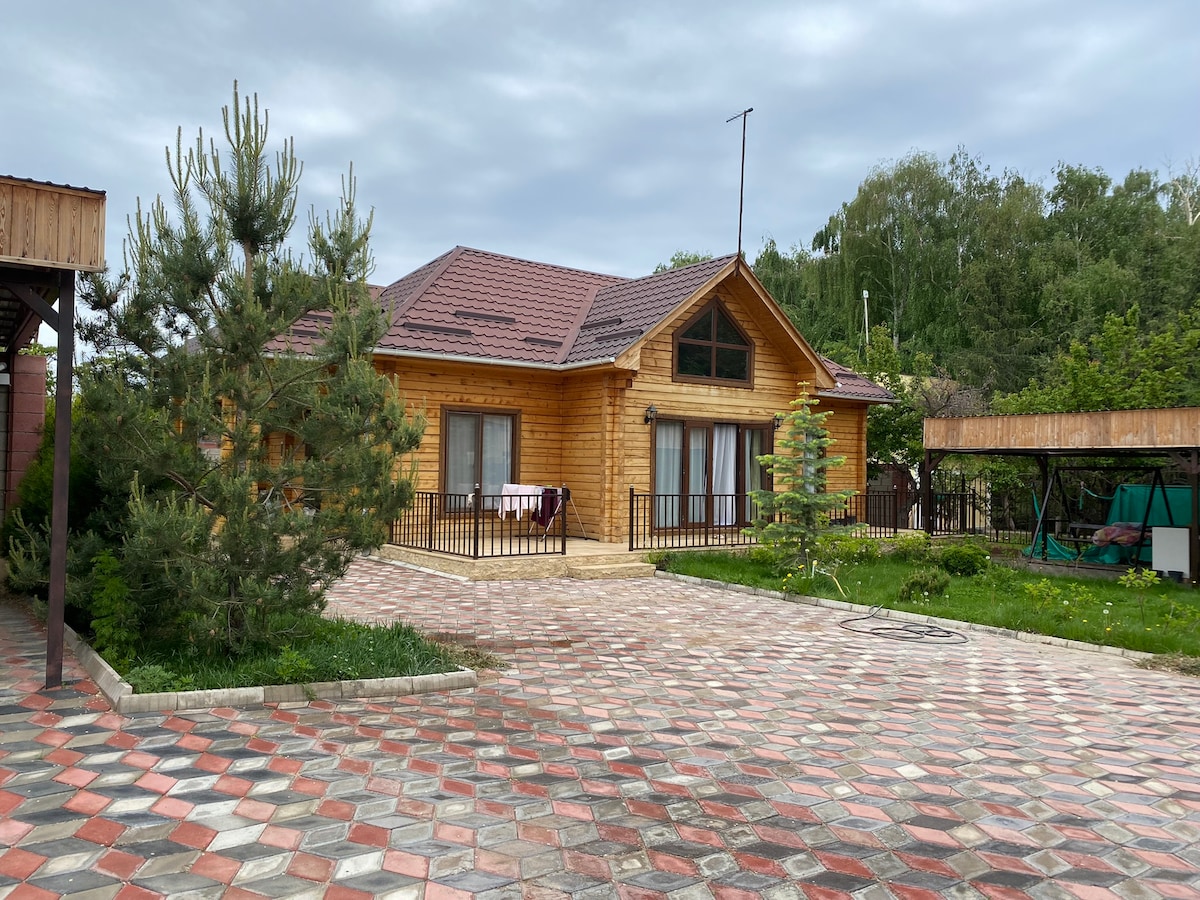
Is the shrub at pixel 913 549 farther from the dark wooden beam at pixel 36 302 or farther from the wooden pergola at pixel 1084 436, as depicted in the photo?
the dark wooden beam at pixel 36 302

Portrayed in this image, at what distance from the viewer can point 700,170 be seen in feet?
146

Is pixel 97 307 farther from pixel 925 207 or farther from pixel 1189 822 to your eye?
pixel 925 207

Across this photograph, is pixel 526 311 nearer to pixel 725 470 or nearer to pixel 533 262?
pixel 533 262

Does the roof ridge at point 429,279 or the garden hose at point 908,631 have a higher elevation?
the roof ridge at point 429,279

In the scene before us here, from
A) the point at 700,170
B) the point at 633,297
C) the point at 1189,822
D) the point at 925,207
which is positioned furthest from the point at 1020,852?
the point at 700,170

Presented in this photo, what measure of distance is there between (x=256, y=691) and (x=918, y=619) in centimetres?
747

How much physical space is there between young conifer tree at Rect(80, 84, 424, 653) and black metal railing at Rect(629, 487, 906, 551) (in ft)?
26.7

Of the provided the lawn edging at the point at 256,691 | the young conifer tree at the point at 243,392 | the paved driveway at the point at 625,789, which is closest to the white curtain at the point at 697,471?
the paved driveway at the point at 625,789

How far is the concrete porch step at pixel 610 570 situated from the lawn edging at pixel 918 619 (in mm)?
440

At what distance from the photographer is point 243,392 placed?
19.7ft

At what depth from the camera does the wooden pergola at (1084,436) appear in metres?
11.8

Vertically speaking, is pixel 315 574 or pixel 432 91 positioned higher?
pixel 432 91

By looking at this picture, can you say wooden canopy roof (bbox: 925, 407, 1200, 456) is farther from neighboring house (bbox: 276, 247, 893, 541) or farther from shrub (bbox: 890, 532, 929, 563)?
neighboring house (bbox: 276, 247, 893, 541)

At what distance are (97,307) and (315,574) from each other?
8.41ft
